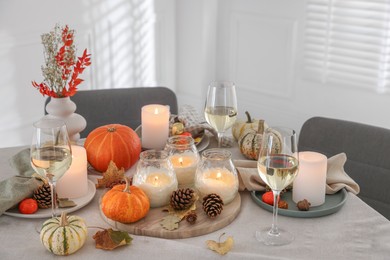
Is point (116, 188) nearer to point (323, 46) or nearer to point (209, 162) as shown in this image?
point (209, 162)

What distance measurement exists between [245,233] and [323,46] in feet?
7.80

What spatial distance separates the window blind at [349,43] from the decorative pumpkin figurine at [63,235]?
8.02ft

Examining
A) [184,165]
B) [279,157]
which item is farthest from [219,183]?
[279,157]

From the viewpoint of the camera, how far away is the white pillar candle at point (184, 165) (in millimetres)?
1549

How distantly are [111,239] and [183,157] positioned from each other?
34 centimetres

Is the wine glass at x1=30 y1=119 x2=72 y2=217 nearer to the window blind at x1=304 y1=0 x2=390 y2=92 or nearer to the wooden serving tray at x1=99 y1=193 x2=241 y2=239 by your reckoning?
the wooden serving tray at x1=99 y1=193 x2=241 y2=239

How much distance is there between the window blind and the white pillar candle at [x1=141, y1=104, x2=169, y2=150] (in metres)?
1.87

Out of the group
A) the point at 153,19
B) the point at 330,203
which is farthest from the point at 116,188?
the point at 153,19

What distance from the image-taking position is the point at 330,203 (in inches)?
59.4

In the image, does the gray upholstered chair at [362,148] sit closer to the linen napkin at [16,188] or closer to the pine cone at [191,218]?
the pine cone at [191,218]

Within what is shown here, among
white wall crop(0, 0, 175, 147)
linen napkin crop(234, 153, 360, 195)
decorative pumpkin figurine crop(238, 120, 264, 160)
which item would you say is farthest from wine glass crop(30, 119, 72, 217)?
white wall crop(0, 0, 175, 147)

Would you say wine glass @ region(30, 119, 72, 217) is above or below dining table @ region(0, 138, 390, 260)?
above

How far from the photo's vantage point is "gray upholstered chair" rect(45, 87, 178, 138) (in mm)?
2348

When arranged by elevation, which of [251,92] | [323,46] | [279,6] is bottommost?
[251,92]
